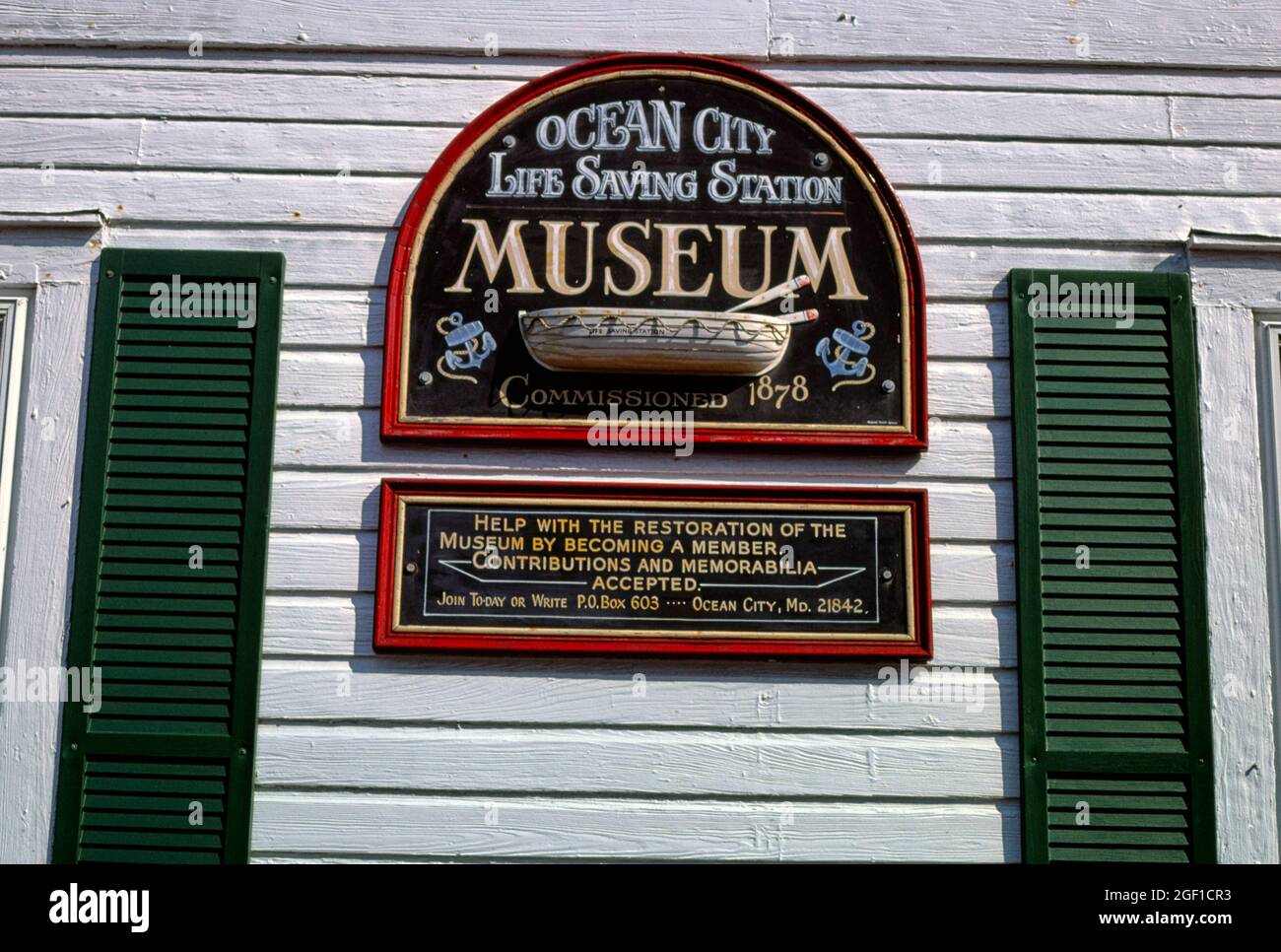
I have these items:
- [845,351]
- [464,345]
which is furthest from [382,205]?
[845,351]

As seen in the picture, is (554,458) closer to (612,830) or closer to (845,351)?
(845,351)

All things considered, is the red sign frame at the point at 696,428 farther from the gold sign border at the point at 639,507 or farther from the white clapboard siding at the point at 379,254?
the gold sign border at the point at 639,507

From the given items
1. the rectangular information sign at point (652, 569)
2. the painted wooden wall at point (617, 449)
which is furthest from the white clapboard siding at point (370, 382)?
the rectangular information sign at point (652, 569)

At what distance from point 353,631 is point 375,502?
1.47 ft

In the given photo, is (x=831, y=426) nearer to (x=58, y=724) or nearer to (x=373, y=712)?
(x=373, y=712)

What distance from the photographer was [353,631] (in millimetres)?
4574

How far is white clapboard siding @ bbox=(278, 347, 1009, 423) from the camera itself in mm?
4719

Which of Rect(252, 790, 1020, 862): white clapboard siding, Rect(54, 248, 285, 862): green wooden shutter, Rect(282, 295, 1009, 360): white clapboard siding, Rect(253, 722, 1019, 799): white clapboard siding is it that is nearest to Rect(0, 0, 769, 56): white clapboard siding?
Rect(54, 248, 285, 862): green wooden shutter

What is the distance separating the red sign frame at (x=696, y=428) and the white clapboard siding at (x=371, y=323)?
0.08m

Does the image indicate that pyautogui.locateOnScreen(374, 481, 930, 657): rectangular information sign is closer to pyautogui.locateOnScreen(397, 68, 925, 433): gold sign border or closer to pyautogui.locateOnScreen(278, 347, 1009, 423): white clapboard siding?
pyautogui.locateOnScreen(397, 68, 925, 433): gold sign border

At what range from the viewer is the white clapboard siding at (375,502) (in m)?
4.63

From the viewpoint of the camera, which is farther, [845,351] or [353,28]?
[353,28]

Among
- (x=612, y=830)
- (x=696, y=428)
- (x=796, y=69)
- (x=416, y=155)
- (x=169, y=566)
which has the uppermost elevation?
(x=796, y=69)

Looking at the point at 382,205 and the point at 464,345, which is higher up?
the point at 382,205
